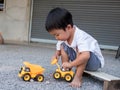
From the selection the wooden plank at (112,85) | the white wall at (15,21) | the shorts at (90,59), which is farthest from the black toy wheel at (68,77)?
the white wall at (15,21)

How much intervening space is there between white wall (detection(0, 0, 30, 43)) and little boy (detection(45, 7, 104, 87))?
11.8 feet

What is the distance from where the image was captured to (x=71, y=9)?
19.2ft

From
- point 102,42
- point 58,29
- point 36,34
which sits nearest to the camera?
point 58,29

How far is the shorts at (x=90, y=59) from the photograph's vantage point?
268 centimetres

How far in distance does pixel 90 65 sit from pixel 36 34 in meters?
3.61

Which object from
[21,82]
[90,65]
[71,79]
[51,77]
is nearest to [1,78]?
[21,82]

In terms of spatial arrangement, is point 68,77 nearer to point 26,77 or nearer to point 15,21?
point 26,77

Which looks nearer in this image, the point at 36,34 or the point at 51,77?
the point at 51,77

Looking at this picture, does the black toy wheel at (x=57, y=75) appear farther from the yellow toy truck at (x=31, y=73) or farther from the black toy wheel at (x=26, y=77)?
the black toy wheel at (x=26, y=77)

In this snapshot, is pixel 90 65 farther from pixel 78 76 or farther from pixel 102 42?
pixel 102 42

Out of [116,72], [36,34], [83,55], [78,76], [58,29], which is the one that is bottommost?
[36,34]

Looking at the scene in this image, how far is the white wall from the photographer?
20.6 ft

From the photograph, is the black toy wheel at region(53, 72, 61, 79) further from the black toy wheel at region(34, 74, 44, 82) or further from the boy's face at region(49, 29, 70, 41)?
the boy's face at region(49, 29, 70, 41)

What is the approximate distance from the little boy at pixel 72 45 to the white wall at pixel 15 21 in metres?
3.58
